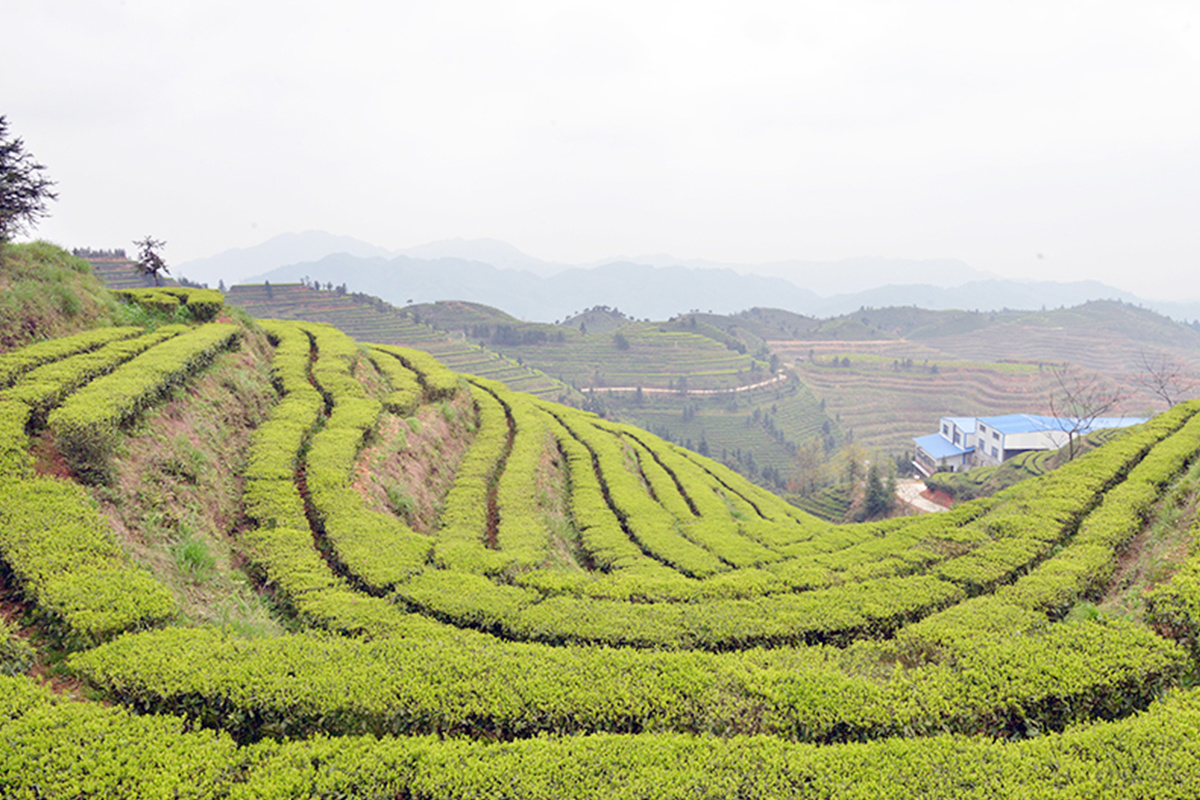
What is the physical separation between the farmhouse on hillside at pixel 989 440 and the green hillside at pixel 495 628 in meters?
61.8

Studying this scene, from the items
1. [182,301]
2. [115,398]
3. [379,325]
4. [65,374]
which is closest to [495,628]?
[115,398]

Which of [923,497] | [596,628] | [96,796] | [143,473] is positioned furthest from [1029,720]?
[923,497]

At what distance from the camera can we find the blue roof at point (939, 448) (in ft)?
243

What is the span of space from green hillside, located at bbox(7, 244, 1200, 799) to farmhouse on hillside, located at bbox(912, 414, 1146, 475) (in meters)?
61.8

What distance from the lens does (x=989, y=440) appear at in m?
70.6

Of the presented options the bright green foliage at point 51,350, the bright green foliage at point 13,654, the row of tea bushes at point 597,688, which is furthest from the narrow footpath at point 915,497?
the bright green foliage at point 13,654

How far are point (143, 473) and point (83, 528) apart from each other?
2.73 metres

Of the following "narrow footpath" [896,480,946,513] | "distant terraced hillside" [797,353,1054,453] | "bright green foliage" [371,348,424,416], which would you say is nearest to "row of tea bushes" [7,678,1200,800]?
"bright green foliage" [371,348,424,416]

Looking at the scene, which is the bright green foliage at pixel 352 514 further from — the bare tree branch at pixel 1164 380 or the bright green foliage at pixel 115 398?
the bare tree branch at pixel 1164 380

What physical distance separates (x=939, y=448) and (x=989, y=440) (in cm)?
718

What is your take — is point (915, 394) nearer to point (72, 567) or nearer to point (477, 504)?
point (477, 504)

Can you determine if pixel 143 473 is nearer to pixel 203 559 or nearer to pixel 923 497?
pixel 203 559

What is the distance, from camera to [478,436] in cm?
2036

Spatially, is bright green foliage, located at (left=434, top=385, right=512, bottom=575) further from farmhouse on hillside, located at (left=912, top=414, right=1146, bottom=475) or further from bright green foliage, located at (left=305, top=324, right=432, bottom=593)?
farmhouse on hillside, located at (left=912, top=414, right=1146, bottom=475)
